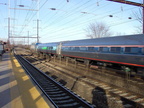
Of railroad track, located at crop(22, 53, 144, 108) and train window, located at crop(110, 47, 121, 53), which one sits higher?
train window, located at crop(110, 47, 121, 53)

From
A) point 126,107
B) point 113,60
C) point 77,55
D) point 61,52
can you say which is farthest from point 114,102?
point 61,52

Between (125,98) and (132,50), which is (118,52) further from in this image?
(125,98)

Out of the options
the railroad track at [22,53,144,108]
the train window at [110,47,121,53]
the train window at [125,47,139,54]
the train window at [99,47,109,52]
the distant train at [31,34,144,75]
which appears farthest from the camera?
the train window at [99,47,109,52]

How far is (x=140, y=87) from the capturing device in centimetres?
931

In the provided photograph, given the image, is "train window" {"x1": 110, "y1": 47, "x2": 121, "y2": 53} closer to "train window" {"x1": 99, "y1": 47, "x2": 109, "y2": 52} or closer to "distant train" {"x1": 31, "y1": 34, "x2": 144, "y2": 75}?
"distant train" {"x1": 31, "y1": 34, "x2": 144, "y2": 75}

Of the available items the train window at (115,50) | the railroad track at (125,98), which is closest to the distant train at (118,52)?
the train window at (115,50)

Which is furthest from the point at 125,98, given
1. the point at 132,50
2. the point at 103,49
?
the point at 103,49

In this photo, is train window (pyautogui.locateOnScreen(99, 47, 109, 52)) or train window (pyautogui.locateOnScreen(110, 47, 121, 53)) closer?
train window (pyautogui.locateOnScreen(110, 47, 121, 53))

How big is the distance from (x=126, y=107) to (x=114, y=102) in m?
0.66

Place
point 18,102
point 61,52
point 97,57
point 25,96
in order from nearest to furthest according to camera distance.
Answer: point 18,102 < point 25,96 < point 97,57 < point 61,52

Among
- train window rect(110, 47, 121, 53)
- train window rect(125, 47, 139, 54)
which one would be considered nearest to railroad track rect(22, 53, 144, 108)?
train window rect(125, 47, 139, 54)

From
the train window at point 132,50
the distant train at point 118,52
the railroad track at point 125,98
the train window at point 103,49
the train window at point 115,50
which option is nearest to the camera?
the railroad track at point 125,98

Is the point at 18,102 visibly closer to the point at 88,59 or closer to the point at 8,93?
the point at 8,93

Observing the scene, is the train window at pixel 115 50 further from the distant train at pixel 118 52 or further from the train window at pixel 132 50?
the train window at pixel 132 50
